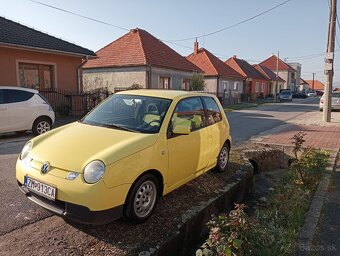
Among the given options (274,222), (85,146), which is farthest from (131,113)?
(274,222)

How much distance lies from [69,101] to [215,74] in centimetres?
2053

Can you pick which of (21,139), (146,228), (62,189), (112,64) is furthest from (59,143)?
(112,64)

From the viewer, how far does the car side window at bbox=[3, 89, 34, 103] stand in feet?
28.8

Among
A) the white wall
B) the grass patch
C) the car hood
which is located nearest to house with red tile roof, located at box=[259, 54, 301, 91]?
the white wall

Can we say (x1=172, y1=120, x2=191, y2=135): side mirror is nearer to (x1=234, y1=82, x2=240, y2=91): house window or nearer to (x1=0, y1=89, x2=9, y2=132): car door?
(x1=0, y1=89, x2=9, y2=132): car door

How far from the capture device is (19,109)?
29.1 feet

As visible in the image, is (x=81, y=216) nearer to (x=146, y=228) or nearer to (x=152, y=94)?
(x=146, y=228)

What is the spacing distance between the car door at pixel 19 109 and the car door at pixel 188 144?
20.5ft

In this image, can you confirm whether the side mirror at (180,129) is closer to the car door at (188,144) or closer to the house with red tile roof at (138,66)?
the car door at (188,144)

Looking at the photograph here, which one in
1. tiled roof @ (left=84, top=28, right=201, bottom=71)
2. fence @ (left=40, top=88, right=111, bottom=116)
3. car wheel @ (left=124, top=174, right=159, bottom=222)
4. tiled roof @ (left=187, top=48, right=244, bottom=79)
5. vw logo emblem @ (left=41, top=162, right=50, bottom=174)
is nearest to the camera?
vw logo emblem @ (left=41, top=162, right=50, bottom=174)

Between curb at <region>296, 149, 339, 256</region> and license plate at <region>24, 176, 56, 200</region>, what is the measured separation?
283 cm

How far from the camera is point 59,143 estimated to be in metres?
3.70

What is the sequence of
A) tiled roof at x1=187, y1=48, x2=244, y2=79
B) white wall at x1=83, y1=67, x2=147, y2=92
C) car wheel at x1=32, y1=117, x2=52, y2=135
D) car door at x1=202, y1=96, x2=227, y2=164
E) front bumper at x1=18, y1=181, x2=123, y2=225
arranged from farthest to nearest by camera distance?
tiled roof at x1=187, y1=48, x2=244, y2=79, white wall at x1=83, y1=67, x2=147, y2=92, car wheel at x1=32, y1=117, x2=52, y2=135, car door at x1=202, y1=96, x2=227, y2=164, front bumper at x1=18, y1=181, x2=123, y2=225

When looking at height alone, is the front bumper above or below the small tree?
below
